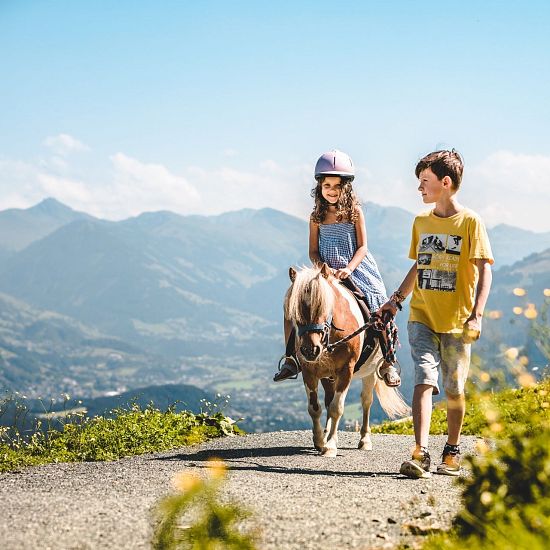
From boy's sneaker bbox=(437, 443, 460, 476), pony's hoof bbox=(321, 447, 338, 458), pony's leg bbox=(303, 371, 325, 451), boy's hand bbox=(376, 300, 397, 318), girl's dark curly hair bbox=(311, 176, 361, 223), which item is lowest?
pony's hoof bbox=(321, 447, 338, 458)

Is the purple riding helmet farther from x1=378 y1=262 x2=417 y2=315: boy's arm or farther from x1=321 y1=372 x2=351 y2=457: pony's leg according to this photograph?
x1=321 y1=372 x2=351 y2=457: pony's leg

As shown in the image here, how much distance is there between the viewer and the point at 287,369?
970cm

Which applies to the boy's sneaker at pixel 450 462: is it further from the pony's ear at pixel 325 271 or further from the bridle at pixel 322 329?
the pony's ear at pixel 325 271

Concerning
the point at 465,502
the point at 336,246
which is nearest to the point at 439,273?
the point at 336,246

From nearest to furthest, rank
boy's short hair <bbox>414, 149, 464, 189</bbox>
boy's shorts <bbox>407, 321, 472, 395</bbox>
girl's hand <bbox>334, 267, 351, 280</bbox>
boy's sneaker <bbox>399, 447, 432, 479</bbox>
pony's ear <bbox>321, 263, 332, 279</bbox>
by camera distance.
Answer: boy's sneaker <bbox>399, 447, 432, 479</bbox> → boy's shorts <bbox>407, 321, 472, 395</bbox> → boy's short hair <bbox>414, 149, 464, 189</bbox> → pony's ear <bbox>321, 263, 332, 279</bbox> → girl's hand <bbox>334, 267, 351, 280</bbox>

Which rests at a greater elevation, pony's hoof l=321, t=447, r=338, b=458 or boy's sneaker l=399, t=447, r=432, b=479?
boy's sneaker l=399, t=447, r=432, b=479

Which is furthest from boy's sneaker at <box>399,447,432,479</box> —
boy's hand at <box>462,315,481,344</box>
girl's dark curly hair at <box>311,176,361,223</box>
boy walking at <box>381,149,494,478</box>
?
girl's dark curly hair at <box>311,176,361,223</box>

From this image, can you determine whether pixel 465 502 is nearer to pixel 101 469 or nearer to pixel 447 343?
pixel 447 343

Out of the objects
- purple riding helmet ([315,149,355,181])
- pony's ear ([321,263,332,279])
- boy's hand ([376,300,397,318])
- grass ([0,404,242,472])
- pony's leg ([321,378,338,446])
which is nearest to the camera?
boy's hand ([376,300,397,318])

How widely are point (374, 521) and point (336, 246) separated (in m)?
5.35

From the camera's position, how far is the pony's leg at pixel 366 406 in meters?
11.2

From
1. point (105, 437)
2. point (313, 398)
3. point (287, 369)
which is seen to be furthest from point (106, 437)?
point (313, 398)

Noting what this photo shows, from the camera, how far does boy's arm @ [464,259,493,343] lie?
7.55 meters

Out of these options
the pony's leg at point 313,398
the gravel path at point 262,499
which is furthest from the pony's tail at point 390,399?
the pony's leg at point 313,398
